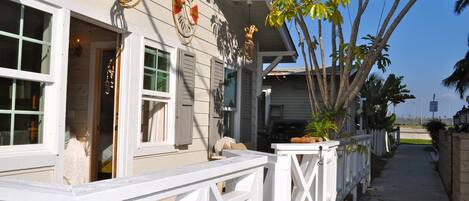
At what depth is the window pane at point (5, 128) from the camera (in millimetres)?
3567

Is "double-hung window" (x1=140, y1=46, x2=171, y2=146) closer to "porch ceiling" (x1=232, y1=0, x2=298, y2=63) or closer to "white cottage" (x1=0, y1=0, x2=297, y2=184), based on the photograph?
"white cottage" (x1=0, y1=0, x2=297, y2=184)

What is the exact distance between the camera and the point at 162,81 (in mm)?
5684

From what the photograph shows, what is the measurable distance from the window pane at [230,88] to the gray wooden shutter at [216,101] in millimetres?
365

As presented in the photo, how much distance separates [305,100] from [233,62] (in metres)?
9.30

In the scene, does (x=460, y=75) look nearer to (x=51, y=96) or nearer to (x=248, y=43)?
(x=248, y=43)

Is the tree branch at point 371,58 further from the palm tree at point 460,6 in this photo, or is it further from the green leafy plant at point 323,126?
the palm tree at point 460,6

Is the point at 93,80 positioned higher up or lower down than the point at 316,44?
lower down

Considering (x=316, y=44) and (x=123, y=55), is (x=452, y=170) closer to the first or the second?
(x=316, y=44)

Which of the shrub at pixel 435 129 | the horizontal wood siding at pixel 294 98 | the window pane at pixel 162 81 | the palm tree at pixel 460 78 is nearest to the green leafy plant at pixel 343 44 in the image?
the window pane at pixel 162 81

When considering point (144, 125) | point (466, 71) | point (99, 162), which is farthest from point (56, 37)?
point (466, 71)

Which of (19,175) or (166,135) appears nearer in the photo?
(19,175)

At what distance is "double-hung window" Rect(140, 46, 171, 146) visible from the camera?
5.38 m

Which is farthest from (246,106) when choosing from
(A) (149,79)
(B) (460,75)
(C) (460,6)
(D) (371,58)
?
(B) (460,75)

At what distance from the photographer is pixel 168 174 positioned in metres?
1.93
